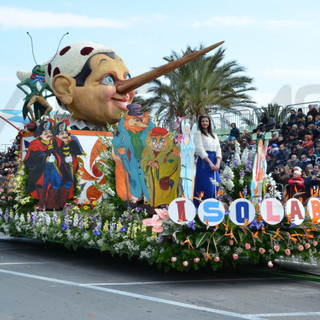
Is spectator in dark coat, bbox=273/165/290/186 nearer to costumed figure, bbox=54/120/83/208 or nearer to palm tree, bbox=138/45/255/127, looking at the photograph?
costumed figure, bbox=54/120/83/208

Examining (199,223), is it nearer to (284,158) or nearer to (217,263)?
(217,263)

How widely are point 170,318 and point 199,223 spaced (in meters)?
2.25

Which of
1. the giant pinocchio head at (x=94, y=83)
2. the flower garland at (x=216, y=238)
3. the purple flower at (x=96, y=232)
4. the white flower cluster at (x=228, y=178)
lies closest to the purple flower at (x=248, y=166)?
the flower garland at (x=216, y=238)

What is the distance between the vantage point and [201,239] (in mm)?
8289

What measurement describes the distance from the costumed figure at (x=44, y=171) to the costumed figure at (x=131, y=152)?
5.33ft

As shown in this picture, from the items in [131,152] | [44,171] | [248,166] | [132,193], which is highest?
[131,152]

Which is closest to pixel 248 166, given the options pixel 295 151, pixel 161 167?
pixel 161 167

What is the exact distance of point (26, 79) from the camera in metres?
18.0

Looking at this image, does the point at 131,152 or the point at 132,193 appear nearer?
the point at 132,193

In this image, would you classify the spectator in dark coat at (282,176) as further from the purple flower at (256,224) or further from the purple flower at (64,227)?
the purple flower at (256,224)

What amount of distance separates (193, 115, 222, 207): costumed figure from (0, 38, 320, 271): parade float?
0.68ft

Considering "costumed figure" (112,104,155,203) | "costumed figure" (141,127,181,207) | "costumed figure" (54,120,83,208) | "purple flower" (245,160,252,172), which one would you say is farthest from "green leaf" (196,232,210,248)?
"costumed figure" (54,120,83,208)

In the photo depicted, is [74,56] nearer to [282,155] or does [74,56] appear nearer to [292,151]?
[282,155]

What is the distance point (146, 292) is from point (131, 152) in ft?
11.7
